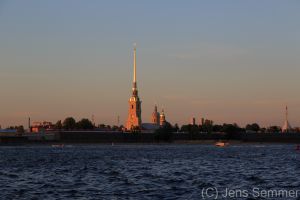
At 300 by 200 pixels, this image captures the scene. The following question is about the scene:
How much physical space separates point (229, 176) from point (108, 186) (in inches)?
439

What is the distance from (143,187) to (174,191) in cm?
293

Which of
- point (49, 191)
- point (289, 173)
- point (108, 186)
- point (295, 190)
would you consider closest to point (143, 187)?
point (108, 186)

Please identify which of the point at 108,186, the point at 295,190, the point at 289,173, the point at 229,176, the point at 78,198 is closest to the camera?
the point at 78,198

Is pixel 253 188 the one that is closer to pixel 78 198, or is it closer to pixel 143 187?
pixel 143 187

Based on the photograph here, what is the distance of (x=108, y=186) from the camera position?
44562mm

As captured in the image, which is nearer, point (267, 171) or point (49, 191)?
point (49, 191)

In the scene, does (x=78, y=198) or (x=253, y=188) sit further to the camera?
(x=253, y=188)

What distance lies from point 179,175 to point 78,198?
1681 cm

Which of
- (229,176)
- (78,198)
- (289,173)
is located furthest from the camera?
(289,173)

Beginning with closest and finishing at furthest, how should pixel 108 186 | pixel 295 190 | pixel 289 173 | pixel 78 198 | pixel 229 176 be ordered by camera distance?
pixel 78 198 < pixel 295 190 < pixel 108 186 < pixel 229 176 < pixel 289 173

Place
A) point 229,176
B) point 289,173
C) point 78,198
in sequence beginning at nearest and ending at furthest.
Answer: point 78,198 < point 229,176 < point 289,173

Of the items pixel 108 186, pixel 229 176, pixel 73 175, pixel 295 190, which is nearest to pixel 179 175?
pixel 229 176

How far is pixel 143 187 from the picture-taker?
43844mm

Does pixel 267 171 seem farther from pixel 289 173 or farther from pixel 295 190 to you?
pixel 295 190
